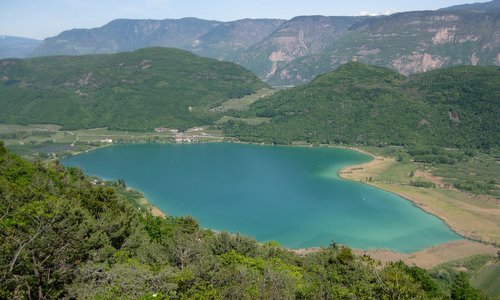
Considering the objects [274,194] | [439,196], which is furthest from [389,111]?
[274,194]

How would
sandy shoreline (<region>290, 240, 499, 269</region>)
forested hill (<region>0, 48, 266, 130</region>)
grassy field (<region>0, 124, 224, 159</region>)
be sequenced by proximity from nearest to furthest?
sandy shoreline (<region>290, 240, 499, 269</region>), grassy field (<region>0, 124, 224, 159</region>), forested hill (<region>0, 48, 266, 130</region>)

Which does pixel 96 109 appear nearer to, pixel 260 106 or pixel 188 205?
pixel 260 106

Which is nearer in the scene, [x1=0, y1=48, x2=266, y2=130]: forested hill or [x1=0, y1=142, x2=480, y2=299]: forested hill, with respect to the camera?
[x1=0, y1=142, x2=480, y2=299]: forested hill

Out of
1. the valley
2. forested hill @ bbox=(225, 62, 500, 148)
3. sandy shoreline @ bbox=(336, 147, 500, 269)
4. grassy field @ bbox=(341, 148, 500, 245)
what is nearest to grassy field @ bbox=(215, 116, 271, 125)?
the valley

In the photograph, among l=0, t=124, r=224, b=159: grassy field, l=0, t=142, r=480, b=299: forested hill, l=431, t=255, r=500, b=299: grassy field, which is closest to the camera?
l=0, t=142, r=480, b=299: forested hill

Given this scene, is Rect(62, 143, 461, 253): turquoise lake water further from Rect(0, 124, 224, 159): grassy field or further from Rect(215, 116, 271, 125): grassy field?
Rect(215, 116, 271, 125): grassy field

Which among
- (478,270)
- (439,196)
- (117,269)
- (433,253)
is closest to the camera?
(117,269)

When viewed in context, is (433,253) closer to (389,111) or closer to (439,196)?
(439,196)
